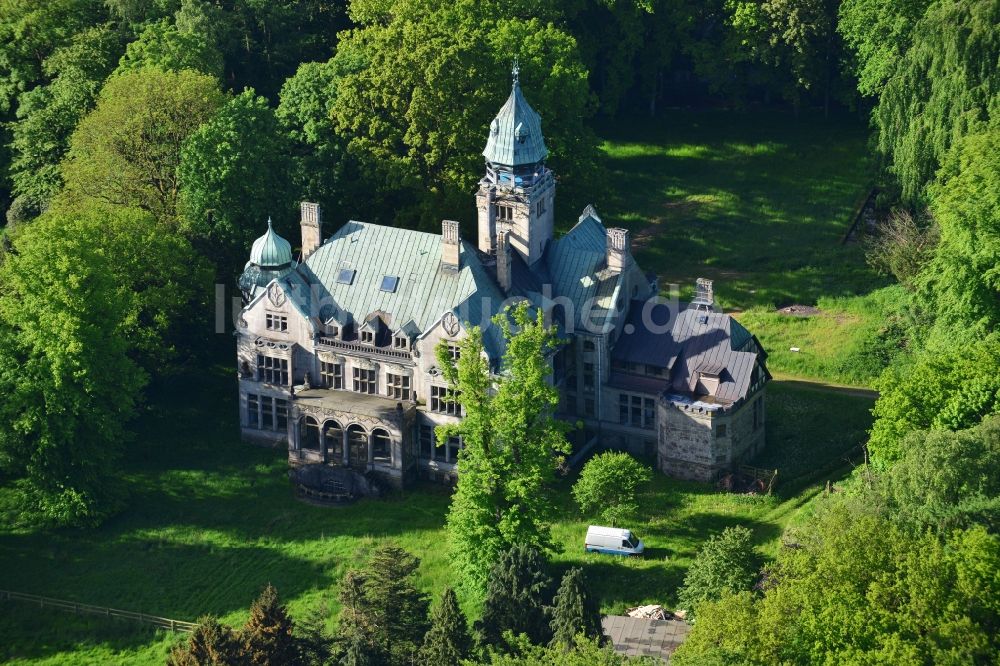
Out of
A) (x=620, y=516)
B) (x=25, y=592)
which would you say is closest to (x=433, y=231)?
(x=620, y=516)

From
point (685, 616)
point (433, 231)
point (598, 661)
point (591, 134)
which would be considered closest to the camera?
point (598, 661)

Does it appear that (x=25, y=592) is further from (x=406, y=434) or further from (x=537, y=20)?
(x=537, y=20)

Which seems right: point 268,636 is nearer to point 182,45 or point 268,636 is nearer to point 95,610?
point 95,610

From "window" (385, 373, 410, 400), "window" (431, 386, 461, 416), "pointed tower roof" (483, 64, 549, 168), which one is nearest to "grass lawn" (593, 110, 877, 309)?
"pointed tower roof" (483, 64, 549, 168)

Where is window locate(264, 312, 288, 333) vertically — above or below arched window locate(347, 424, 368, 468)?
above

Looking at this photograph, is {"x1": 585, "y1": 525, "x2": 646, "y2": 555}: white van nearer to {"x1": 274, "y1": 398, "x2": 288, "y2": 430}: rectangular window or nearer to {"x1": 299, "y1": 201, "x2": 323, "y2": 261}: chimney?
{"x1": 274, "y1": 398, "x2": 288, "y2": 430}: rectangular window

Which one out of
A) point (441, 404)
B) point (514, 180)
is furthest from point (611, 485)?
point (514, 180)

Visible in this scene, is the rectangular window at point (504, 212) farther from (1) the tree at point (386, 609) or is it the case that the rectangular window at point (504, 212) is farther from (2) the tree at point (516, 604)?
(1) the tree at point (386, 609)

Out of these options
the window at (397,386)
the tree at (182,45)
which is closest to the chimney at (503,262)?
the window at (397,386)
